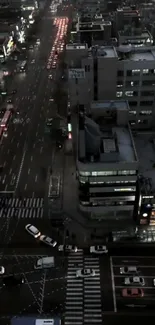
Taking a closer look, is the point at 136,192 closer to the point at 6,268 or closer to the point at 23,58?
the point at 6,268

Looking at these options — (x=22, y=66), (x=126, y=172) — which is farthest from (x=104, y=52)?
(x=22, y=66)

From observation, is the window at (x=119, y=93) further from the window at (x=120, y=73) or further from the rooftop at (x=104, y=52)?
the rooftop at (x=104, y=52)

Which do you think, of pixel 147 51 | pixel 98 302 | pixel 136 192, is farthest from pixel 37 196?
pixel 147 51

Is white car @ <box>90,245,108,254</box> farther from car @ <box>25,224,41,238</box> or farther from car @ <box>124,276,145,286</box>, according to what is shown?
car @ <box>25,224,41,238</box>

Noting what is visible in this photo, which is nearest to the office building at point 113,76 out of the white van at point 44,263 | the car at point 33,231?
the car at point 33,231

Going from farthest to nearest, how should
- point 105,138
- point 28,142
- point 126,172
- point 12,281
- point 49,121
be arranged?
point 49,121 < point 28,142 < point 105,138 < point 126,172 < point 12,281

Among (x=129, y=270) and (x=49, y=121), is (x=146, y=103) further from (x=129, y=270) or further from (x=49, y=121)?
(x=129, y=270)

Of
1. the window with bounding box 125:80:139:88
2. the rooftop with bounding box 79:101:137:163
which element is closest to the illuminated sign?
the rooftop with bounding box 79:101:137:163
